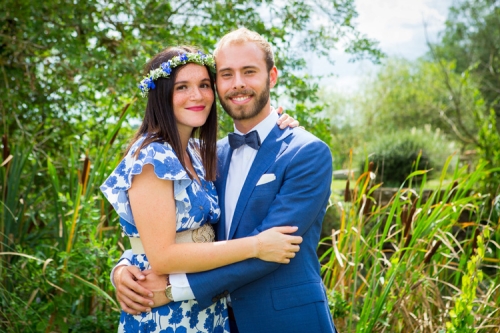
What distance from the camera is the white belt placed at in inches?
92.5

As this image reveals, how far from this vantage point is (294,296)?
2350 millimetres

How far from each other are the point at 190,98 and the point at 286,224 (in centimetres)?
65

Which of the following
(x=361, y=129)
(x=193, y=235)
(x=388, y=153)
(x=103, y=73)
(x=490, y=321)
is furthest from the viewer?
(x=361, y=129)

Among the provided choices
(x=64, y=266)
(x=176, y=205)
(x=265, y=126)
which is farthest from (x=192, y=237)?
(x=64, y=266)

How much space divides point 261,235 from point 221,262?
0.18 metres

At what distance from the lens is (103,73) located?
478 cm

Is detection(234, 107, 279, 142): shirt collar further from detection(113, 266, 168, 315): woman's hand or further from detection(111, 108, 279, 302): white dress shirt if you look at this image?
detection(113, 266, 168, 315): woman's hand

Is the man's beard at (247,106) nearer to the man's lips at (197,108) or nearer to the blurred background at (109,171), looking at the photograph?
the man's lips at (197,108)

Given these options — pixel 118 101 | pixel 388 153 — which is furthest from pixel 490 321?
pixel 388 153

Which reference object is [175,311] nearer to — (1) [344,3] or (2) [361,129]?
(1) [344,3]

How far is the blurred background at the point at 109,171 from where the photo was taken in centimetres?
321

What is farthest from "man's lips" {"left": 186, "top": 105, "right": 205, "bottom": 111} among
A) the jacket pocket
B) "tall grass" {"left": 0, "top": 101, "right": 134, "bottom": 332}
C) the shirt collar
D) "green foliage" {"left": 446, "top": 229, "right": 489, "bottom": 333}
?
"green foliage" {"left": 446, "top": 229, "right": 489, "bottom": 333}

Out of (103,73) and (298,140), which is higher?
(103,73)

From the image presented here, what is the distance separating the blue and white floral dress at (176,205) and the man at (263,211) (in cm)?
9
